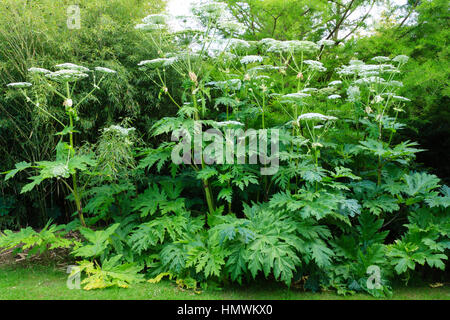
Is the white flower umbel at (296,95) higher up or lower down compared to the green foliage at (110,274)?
higher up

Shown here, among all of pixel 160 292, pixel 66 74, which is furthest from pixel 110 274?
pixel 66 74

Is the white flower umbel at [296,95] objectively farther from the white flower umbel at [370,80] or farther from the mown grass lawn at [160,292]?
the mown grass lawn at [160,292]

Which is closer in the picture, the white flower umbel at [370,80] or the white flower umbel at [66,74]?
the white flower umbel at [66,74]

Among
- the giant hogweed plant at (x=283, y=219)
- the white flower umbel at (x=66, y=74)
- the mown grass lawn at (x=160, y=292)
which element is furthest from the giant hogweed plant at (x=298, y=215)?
the white flower umbel at (x=66, y=74)

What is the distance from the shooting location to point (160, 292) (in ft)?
10.2

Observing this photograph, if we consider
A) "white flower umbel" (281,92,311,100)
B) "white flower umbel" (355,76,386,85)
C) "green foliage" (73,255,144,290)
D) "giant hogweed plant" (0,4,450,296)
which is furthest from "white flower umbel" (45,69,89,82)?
"white flower umbel" (355,76,386,85)

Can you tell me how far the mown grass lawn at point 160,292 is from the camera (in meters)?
2.98

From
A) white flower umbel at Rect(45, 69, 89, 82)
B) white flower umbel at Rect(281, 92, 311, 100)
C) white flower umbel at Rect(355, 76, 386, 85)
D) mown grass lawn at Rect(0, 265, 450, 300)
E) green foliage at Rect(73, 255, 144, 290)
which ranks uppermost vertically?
white flower umbel at Rect(355, 76, 386, 85)

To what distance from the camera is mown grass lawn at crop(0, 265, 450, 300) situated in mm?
2979

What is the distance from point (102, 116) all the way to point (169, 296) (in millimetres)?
2984

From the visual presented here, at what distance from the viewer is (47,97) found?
440 centimetres

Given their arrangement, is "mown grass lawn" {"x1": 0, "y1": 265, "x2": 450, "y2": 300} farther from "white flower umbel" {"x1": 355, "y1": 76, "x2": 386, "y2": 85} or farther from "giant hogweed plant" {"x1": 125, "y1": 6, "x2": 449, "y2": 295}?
"white flower umbel" {"x1": 355, "y1": 76, "x2": 386, "y2": 85}

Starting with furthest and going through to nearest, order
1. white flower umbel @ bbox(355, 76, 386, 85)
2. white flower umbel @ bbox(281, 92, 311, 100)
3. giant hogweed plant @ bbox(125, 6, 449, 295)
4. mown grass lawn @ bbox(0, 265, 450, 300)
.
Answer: white flower umbel @ bbox(355, 76, 386, 85), white flower umbel @ bbox(281, 92, 311, 100), giant hogweed plant @ bbox(125, 6, 449, 295), mown grass lawn @ bbox(0, 265, 450, 300)

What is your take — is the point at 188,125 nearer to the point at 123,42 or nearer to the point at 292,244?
the point at 292,244
